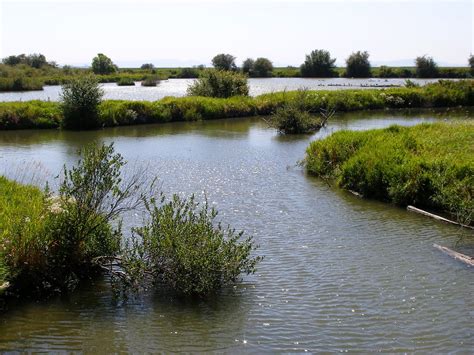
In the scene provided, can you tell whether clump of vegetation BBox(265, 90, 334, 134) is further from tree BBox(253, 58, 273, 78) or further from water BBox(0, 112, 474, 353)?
tree BBox(253, 58, 273, 78)

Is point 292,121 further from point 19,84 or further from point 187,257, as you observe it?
point 19,84

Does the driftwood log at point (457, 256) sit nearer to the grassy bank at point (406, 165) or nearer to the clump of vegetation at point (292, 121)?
the grassy bank at point (406, 165)

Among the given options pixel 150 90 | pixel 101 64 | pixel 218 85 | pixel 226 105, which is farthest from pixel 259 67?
pixel 226 105

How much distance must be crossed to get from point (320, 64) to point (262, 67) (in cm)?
1199

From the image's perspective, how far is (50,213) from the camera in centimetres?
1145

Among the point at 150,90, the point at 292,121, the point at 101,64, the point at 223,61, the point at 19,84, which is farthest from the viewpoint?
the point at 101,64

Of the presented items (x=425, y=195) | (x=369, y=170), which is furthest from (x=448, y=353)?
(x=369, y=170)

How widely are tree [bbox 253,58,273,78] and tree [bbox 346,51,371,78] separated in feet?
53.6

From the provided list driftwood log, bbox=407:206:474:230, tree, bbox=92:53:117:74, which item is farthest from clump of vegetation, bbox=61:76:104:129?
tree, bbox=92:53:117:74

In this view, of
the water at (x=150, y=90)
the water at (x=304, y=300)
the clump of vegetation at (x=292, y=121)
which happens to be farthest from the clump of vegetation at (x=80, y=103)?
the water at (x=304, y=300)

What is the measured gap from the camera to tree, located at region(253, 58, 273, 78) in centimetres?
11762

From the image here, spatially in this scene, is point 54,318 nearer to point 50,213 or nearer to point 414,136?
point 50,213

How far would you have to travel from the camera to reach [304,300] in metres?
11.2

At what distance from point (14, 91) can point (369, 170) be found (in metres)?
61.0
